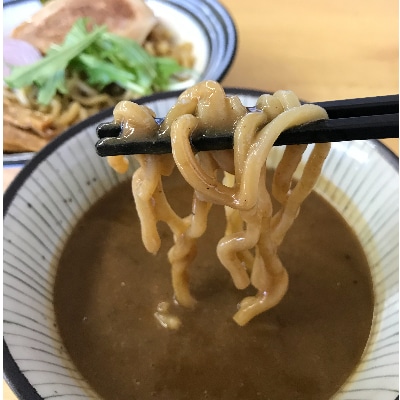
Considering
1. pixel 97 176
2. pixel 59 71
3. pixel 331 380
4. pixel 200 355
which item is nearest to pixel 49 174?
pixel 97 176

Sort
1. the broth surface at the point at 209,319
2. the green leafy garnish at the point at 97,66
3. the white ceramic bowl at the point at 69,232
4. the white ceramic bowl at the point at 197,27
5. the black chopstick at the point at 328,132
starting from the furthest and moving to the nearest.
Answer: the green leafy garnish at the point at 97,66 < the white ceramic bowl at the point at 197,27 < the broth surface at the point at 209,319 < the white ceramic bowl at the point at 69,232 < the black chopstick at the point at 328,132

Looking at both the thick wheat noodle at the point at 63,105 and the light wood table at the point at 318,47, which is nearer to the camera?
the thick wheat noodle at the point at 63,105

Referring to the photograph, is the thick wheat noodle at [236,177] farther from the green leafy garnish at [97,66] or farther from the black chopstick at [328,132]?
the green leafy garnish at [97,66]

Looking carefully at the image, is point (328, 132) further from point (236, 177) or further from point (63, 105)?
point (63, 105)

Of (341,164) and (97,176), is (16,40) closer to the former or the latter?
(97,176)

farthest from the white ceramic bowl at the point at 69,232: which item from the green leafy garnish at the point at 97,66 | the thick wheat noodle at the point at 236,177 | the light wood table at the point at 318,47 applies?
the light wood table at the point at 318,47

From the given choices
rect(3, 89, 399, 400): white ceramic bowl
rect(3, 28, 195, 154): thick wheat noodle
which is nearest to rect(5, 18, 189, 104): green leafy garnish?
rect(3, 28, 195, 154): thick wheat noodle

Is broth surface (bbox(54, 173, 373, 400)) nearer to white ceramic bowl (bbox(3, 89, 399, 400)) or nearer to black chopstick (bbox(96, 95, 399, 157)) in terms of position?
white ceramic bowl (bbox(3, 89, 399, 400))
